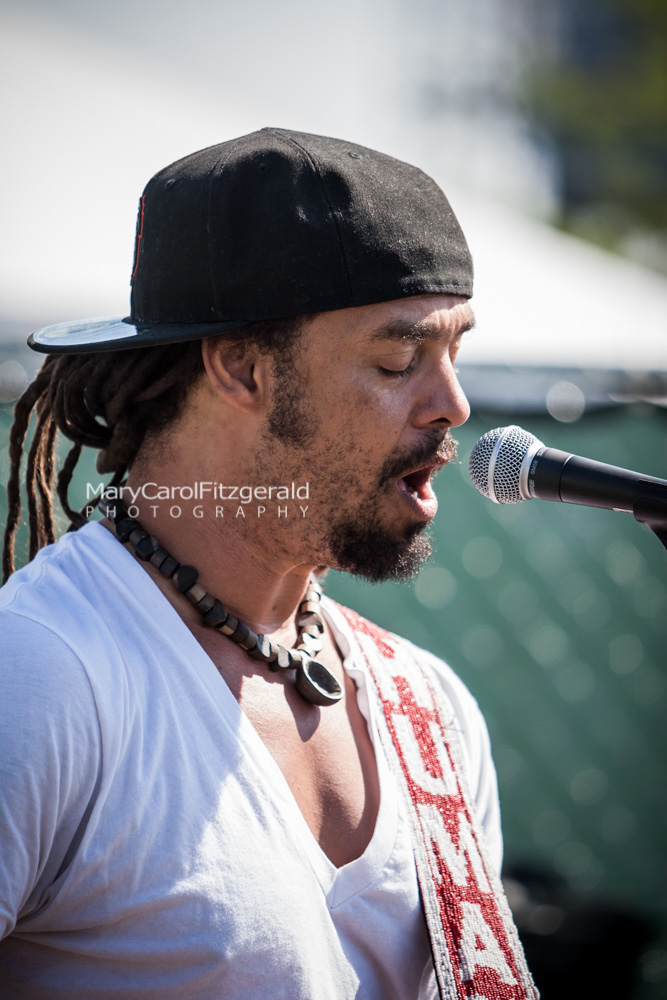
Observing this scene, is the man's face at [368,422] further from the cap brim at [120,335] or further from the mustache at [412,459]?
the cap brim at [120,335]

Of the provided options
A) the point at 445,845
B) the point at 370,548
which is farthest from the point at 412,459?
the point at 445,845

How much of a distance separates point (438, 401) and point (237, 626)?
2.03 ft

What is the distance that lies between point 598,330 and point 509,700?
1822 millimetres

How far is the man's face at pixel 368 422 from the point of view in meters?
1.82

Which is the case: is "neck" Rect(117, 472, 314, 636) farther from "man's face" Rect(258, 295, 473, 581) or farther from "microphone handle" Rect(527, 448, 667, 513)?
"microphone handle" Rect(527, 448, 667, 513)

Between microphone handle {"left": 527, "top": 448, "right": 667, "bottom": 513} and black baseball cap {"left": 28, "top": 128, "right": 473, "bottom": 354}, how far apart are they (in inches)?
18.4

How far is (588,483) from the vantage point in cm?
154

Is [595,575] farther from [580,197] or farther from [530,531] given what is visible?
[580,197]

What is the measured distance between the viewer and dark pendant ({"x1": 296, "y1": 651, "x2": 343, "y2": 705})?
76.4 inches

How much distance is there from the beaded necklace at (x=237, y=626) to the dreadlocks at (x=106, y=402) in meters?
0.18

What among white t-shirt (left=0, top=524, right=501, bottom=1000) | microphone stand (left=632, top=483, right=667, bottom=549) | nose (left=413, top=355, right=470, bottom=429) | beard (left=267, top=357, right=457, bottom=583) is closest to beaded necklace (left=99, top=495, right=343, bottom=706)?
white t-shirt (left=0, top=524, right=501, bottom=1000)

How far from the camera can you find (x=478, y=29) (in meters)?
31.8

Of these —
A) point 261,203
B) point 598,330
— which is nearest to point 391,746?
point 261,203

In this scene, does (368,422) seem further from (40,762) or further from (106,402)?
(40,762)
